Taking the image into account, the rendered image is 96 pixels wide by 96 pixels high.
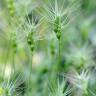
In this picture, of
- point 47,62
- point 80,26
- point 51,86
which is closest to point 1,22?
point 47,62

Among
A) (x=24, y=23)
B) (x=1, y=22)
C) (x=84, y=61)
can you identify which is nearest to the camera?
(x=24, y=23)

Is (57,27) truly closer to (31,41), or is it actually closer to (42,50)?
(31,41)

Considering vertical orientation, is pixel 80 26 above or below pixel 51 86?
above

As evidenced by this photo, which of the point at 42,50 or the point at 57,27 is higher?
the point at 57,27

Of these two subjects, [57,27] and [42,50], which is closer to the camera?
[57,27]

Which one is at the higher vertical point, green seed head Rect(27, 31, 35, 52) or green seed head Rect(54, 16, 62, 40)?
green seed head Rect(54, 16, 62, 40)

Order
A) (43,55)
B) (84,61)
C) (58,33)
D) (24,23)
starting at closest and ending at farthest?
(58,33)
(24,23)
(84,61)
(43,55)

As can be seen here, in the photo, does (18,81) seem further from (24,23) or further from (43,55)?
(43,55)

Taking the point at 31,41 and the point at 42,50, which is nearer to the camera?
the point at 31,41

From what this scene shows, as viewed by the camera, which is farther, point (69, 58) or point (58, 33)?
point (69, 58)

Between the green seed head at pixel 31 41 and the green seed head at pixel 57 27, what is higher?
the green seed head at pixel 57 27

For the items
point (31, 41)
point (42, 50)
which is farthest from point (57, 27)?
point (42, 50)
